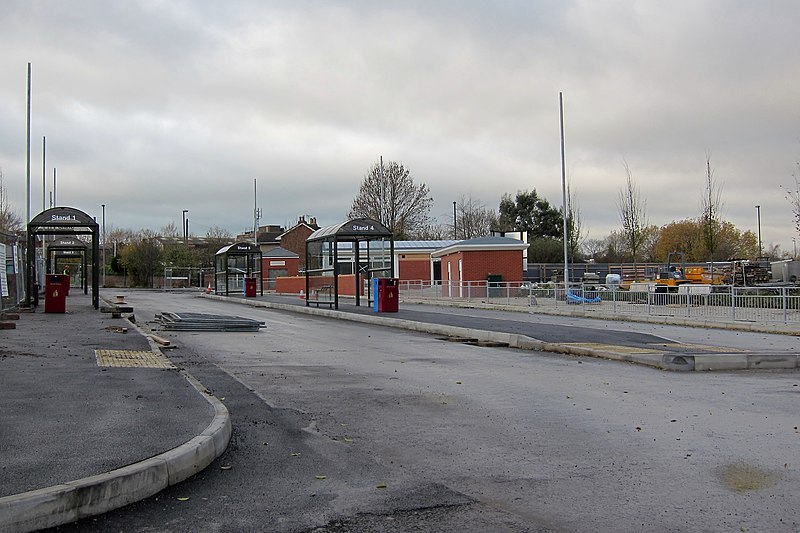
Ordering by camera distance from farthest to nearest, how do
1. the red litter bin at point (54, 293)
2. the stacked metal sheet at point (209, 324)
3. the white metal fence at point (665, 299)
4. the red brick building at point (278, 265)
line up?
the red brick building at point (278, 265) < the red litter bin at point (54, 293) < the white metal fence at point (665, 299) < the stacked metal sheet at point (209, 324)

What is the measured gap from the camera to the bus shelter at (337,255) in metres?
30.1

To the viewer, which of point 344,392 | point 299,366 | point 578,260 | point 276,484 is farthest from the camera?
point 578,260

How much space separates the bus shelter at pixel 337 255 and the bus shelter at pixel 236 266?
12.1 metres

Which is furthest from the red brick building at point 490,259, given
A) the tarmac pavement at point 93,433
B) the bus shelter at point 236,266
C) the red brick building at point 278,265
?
the tarmac pavement at point 93,433

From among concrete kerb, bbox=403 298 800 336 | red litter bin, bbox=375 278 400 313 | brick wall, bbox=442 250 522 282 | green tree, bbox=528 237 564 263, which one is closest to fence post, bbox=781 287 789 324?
concrete kerb, bbox=403 298 800 336

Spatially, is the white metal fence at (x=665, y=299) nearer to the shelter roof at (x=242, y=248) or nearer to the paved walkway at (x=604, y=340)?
the paved walkway at (x=604, y=340)

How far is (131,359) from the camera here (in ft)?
42.0

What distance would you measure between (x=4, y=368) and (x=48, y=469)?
20.2 ft

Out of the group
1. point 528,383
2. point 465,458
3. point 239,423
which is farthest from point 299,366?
point 465,458

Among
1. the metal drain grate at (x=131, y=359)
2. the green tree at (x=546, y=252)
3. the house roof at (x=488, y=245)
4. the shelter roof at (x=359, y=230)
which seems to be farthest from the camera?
the green tree at (x=546, y=252)

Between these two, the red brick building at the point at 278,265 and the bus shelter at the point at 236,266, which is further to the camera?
the red brick building at the point at 278,265

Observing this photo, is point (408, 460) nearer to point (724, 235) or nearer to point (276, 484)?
point (276, 484)

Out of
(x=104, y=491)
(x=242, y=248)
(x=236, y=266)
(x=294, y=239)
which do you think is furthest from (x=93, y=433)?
(x=294, y=239)

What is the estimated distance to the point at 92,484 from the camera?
5227 millimetres
